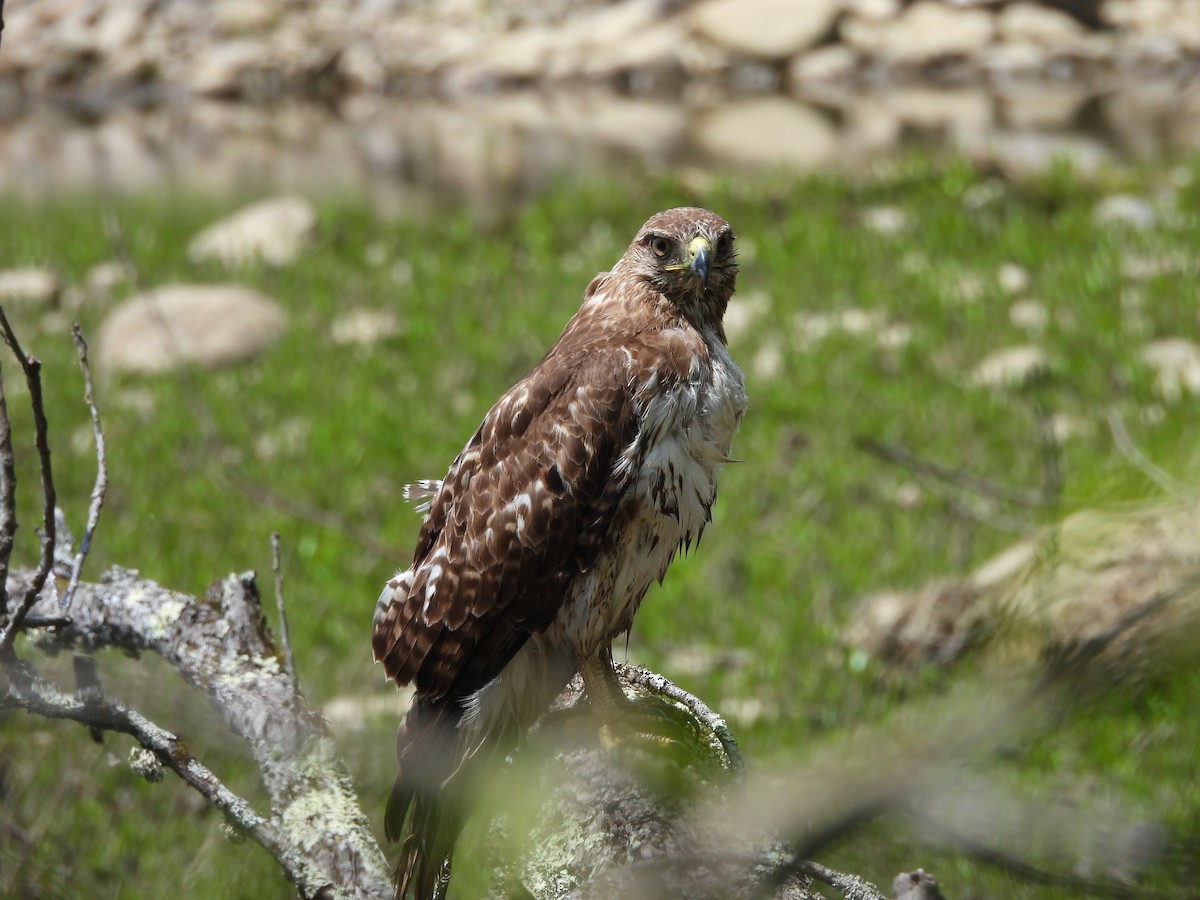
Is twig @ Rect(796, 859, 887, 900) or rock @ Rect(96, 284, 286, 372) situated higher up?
rock @ Rect(96, 284, 286, 372)

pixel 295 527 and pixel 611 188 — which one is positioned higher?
pixel 611 188

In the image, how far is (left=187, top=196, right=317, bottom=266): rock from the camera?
11484mm

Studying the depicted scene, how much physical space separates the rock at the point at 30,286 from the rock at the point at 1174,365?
764 cm

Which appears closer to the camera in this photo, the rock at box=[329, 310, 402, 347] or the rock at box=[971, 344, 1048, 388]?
the rock at box=[971, 344, 1048, 388]

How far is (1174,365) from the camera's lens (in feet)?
27.7

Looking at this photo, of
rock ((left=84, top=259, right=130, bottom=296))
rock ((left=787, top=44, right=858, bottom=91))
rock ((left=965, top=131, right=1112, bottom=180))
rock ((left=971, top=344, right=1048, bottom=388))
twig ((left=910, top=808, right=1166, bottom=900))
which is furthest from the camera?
rock ((left=787, top=44, right=858, bottom=91))

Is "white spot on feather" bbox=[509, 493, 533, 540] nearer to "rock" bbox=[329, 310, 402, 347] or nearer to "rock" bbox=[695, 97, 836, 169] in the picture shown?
"rock" bbox=[329, 310, 402, 347]

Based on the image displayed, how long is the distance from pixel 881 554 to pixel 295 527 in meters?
3.14

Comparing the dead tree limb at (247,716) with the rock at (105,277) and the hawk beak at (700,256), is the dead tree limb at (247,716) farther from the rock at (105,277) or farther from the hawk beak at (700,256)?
the rock at (105,277)

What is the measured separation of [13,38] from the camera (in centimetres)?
2516

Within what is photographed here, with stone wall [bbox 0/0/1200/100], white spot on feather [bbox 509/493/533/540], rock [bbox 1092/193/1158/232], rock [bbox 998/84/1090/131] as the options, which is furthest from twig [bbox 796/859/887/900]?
stone wall [bbox 0/0/1200/100]

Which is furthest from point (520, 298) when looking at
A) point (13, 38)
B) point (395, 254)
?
point (13, 38)

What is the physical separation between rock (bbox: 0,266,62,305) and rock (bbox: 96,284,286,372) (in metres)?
0.74

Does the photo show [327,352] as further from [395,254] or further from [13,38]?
[13,38]
